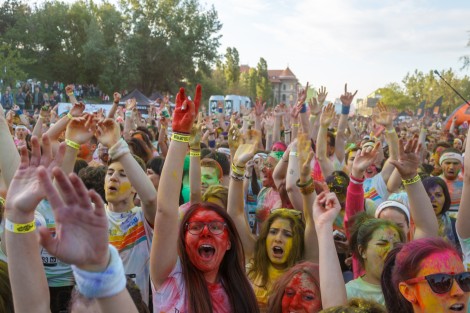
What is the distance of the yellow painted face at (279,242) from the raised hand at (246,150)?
1.94 feet

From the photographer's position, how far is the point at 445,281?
2.13 metres

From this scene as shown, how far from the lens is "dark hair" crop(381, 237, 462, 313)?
223 centimetres

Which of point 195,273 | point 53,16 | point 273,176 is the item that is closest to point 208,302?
point 195,273

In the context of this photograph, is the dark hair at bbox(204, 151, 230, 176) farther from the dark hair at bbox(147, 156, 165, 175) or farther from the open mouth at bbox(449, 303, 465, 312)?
the open mouth at bbox(449, 303, 465, 312)

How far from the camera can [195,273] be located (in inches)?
106

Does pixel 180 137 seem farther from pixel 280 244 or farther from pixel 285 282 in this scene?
pixel 280 244

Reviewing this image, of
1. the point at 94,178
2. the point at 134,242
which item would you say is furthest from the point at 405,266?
the point at 94,178

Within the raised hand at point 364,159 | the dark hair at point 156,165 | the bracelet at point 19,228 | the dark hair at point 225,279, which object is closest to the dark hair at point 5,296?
the bracelet at point 19,228

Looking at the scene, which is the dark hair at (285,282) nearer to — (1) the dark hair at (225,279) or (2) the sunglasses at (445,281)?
(1) the dark hair at (225,279)

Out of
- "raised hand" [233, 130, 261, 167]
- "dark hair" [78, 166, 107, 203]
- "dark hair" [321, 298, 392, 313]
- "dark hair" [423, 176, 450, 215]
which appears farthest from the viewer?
"dark hair" [423, 176, 450, 215]

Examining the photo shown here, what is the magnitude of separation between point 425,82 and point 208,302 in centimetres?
9278

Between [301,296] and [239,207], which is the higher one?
[239,207]

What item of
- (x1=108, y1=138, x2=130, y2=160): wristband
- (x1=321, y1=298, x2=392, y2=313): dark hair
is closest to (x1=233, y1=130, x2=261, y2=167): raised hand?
(x1=108, y1=138, x2=130, y2=160): wristband

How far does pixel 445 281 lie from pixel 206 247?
1253 mm
